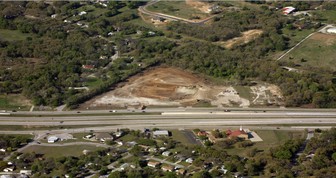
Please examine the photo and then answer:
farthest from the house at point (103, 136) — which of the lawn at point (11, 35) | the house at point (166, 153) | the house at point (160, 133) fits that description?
the lawn at point (11, 35)

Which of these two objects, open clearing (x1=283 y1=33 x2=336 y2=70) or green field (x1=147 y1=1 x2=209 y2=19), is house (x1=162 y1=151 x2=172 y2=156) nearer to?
open clearing (x1=283 y1=33 x2=336 y2=70)

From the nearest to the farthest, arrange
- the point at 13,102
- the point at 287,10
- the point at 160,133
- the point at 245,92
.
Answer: the point at 160,133, the point at 13,102, the point at 245,92, the point at 287,10

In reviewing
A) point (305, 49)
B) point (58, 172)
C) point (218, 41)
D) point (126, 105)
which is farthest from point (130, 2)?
point (58, 172)

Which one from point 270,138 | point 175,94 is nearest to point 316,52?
point 175,94

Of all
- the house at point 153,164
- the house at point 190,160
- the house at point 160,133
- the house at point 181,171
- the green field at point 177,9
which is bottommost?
the house at point 160,133

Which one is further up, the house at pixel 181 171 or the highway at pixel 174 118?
the house at pixel 181 171

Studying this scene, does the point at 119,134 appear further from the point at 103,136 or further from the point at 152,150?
the point at 152,150

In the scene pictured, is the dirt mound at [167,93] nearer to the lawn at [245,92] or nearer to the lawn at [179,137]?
the lawn at [245,92]
